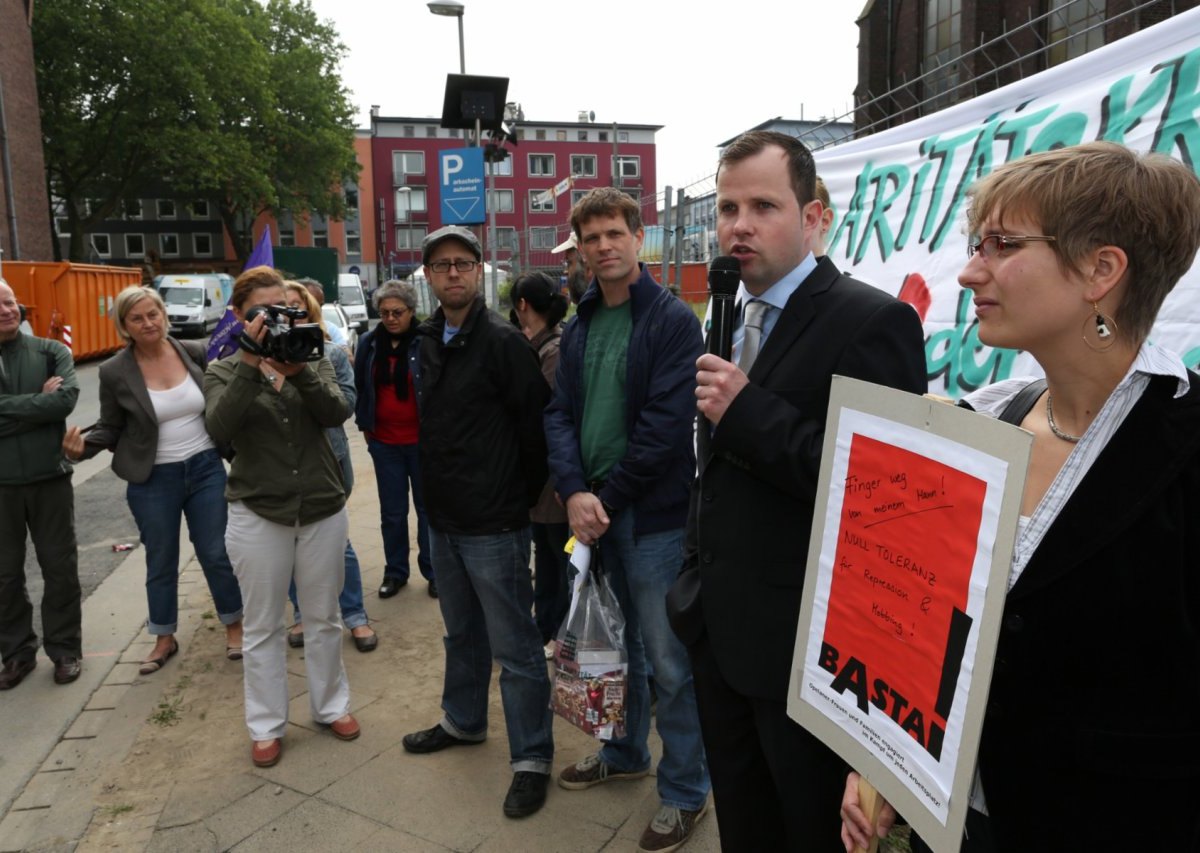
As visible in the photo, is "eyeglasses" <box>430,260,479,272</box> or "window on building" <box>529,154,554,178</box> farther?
"window on building" <box>529,154,554,178</box>

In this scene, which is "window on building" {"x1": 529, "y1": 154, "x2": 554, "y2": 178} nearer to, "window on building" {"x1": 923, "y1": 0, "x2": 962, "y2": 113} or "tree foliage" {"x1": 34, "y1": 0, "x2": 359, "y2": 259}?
"tree foliage" {"x1": 34, "y1": 0, "x2": 359, "y2": 259}

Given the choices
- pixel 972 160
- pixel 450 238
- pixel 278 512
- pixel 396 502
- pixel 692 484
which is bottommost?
pixel 396 502

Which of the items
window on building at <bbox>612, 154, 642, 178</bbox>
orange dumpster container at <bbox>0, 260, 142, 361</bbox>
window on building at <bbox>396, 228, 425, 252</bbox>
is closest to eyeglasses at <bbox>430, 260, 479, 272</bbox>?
orange dumpster container at <bbox>0, 260, 142, 361</bbox>

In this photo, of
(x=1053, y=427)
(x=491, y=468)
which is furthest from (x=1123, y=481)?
(x=491, y=468)

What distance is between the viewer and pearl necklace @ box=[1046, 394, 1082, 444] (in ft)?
4.61

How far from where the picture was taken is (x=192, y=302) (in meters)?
29.2

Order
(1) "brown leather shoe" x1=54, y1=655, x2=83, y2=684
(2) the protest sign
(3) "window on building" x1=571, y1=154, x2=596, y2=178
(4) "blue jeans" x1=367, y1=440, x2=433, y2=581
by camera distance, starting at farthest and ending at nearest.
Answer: (3) "window on building" x1=571, y1=154, x2=596, y2=178 → (4) "blue jeans" x1=367, y1=440, x2=433, y2=581 → (1) "brown leather shoe" x1=54, y1=655, x2=83, y2=684 → (2) the protest sign

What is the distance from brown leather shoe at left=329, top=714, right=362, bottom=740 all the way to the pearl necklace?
3185mm

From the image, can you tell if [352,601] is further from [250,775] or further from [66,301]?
[66,301]

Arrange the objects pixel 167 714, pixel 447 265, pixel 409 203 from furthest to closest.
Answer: pixel 409 203 → pixel 167 714 → pixel 447 265

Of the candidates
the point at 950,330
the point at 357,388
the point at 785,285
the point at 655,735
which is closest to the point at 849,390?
the point at 785,285

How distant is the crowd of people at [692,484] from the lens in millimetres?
1287

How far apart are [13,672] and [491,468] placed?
3.10 m

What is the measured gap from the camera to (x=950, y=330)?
3.53m
